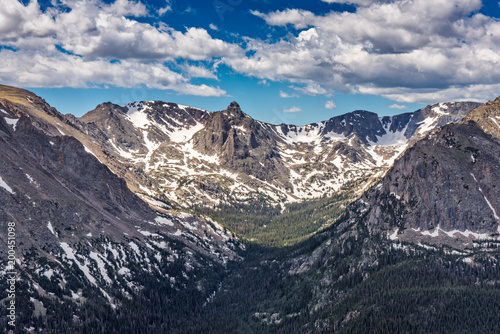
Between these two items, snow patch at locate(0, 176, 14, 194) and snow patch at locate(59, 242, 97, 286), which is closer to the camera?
snow patch at locate(59, 242, 97, 286)

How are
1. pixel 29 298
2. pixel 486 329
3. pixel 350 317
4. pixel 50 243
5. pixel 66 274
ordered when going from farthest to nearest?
pixel 50 243 < pixel 66 274 < pixel 350 317 < pixel 29 298 < pixel 486 329

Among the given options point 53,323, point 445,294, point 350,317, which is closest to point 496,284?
point 445,294

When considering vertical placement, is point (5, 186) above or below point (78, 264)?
above

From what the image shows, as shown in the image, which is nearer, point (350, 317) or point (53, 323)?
point (53, 323)

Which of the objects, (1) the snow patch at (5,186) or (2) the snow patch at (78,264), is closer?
(2) the snow patch at (78,264)

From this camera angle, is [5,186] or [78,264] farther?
[5,186]

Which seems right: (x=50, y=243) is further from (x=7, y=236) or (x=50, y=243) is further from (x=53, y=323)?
(x=53, y=323)

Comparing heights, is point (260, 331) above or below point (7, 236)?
below

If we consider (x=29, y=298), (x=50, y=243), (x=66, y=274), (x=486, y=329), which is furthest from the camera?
(x=50, y=243)

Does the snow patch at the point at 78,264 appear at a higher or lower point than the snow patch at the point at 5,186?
lower

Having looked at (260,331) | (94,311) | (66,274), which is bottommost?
(260,331)

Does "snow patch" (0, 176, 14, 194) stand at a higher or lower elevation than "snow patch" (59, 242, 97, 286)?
higher
